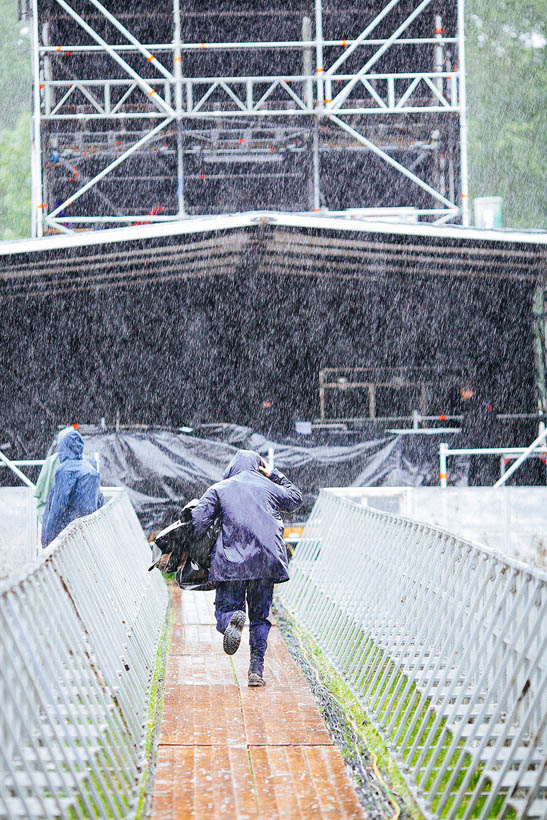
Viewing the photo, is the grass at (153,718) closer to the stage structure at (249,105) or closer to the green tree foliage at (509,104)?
the stage structure at (249,105)

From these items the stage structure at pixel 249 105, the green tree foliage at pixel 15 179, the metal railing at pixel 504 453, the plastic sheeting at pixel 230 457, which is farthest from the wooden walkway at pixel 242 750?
the green tree foliage at pixel 15 179

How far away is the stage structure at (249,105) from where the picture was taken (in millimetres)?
18375

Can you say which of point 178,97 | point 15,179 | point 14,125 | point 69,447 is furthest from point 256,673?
point 14,125

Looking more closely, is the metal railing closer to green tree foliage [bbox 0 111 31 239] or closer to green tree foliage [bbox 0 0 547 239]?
green tree foliage [bbox 0 0 547 239]

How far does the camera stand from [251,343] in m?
18.8

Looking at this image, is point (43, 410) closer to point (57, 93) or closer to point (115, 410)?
point (115, 410)

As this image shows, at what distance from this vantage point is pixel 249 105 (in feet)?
58.9

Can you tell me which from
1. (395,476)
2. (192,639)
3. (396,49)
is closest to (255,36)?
(396,49)

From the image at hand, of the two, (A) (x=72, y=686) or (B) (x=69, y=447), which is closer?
(A) (x=72, y=686)

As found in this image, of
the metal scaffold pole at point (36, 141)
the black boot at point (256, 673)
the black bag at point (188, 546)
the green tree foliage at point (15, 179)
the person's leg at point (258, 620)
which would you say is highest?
the green tree foliage at point (15, 179)

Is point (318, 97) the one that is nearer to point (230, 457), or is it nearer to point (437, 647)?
point (230, 457)

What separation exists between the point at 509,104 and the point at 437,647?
143ft

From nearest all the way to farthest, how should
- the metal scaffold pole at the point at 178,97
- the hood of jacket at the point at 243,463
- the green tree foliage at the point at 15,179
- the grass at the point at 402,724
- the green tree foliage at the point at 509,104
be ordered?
1. the grass at the point at 402,724
2. the hood of jacket at the point at 243,463
3. the metal scaffold pole at the point at 178,97
4. the green tree foliage at the point at 509,104
5. the green tree foliage at the point at 15,179

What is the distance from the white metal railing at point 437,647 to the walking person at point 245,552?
794 mm
